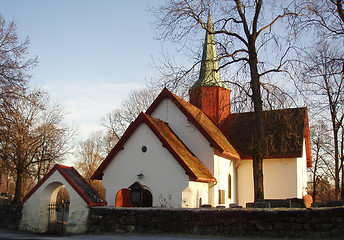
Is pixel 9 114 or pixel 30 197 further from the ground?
pixel 9 114

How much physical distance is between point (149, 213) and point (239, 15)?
1016cm

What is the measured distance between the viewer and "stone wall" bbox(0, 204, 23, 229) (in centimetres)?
1633

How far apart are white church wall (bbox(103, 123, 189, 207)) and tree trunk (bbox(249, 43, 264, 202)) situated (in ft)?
12.1

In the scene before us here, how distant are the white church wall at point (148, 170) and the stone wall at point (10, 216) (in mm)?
5529

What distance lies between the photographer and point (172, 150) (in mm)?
19594

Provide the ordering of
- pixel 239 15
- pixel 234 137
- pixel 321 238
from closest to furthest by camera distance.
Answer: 1. pixel 321 238
2. pixel 239 15
3. pixel 234 137

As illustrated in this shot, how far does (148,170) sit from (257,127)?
6.19 metres

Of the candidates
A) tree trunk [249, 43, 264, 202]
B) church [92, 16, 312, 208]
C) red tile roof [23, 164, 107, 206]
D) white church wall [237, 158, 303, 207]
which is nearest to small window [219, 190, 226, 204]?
church [92, 16, 312, 208]

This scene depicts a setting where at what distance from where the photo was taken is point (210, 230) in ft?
41.8

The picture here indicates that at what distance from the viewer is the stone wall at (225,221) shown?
37.9ft

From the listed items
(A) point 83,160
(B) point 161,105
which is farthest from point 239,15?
(A) point 83,160

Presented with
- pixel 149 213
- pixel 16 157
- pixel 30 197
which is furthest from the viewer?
pixel 16 157

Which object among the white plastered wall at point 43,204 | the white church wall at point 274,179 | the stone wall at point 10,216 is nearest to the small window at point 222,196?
the white church wall at point 274,179

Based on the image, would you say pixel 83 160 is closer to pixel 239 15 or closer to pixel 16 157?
pixel 16 157
